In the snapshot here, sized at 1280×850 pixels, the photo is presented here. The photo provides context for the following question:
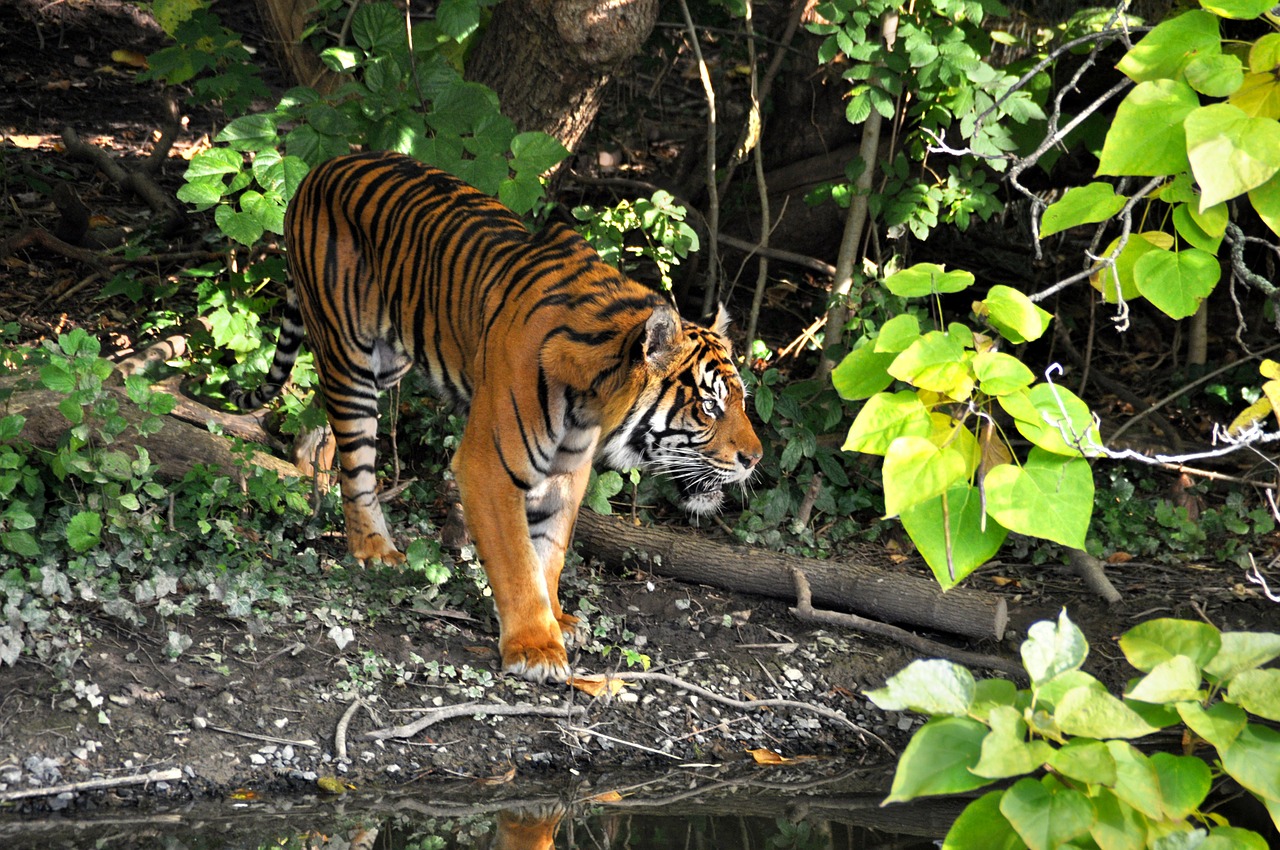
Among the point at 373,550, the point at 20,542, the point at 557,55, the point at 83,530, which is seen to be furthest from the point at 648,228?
the point at 20,542

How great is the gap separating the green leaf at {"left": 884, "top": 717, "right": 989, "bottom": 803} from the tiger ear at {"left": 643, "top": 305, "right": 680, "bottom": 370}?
1.90 metres

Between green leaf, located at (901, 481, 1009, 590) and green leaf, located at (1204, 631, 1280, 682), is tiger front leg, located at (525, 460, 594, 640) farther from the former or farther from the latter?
green leaf, located at (1204, 631, 1280, 682)

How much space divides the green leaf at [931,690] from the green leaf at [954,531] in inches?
6.2

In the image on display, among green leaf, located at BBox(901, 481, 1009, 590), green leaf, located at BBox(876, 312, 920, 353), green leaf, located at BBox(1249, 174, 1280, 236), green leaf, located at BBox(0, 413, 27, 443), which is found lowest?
green leaf, located at BBox(0, 413, 27, 443)

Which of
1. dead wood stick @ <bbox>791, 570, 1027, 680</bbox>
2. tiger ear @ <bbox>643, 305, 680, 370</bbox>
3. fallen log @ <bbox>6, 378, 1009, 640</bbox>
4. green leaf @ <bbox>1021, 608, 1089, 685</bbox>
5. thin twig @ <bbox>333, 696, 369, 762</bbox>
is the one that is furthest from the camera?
fallen log @ <bbox>6, 378, 1009, 640</bbox>

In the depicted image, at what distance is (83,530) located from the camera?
3.57 m

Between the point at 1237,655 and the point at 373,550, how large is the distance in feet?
10.4

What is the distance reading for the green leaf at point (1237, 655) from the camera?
163 cm

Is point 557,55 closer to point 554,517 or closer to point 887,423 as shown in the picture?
point 554,517

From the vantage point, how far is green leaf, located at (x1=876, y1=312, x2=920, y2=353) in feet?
5.80

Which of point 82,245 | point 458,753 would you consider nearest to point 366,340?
point 458,753

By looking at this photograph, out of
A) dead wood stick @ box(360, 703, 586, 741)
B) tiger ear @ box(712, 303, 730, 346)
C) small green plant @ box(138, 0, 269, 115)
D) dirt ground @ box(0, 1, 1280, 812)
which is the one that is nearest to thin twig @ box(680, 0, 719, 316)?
tiger ear @ box(712, 303, 730, 346)

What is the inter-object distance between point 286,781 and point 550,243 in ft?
5.82

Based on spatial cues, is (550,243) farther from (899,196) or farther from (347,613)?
(899,196)
